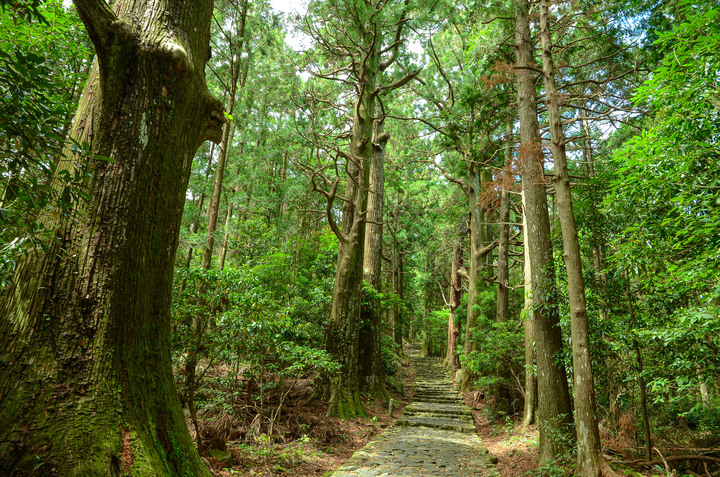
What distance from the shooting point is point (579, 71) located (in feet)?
29.2

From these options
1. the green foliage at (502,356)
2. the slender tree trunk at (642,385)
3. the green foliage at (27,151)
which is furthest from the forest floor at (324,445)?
the green foliage at (27,151)

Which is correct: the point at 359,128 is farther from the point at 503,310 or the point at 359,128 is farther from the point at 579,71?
the point at 503,310

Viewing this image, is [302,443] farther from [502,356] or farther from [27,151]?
[502,356]

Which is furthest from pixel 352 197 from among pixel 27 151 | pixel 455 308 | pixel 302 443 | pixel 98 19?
pixel 455 308

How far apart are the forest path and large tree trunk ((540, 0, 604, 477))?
1564mm

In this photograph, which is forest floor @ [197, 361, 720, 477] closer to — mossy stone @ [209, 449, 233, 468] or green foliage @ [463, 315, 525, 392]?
mossy stone @ [209, 449, 233, 468]

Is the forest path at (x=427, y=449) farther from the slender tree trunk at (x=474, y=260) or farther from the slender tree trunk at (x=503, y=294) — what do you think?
the slender tree trunk at (x=474, y=260)

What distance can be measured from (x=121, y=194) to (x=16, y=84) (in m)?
0.96

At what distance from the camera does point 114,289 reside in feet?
8.03

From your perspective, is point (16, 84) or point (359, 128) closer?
point (16, 84)

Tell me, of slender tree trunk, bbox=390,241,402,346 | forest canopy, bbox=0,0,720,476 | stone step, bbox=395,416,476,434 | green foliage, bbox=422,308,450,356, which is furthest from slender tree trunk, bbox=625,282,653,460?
green foliage, bbox=422,308,450,356

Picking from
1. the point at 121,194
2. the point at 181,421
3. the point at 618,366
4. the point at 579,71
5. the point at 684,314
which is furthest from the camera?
the point at 579,71

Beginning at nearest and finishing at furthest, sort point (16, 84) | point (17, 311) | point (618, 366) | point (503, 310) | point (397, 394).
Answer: point (16, 84) < point (17, 311) < point (618, 366) < point (503, 310) < point (397, 394)

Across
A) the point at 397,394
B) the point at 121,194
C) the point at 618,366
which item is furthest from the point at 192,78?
the point at 397,394
